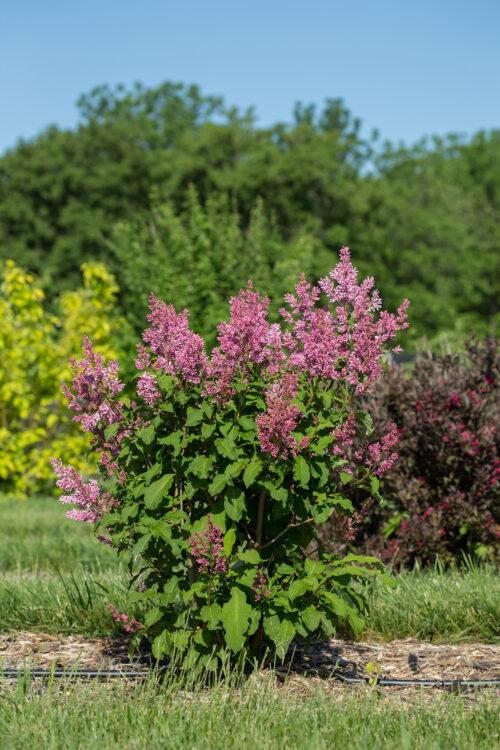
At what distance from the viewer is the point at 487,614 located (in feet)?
16.2

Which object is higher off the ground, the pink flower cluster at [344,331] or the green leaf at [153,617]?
the pink flower cluster at [344,331]

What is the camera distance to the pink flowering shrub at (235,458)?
387 cm

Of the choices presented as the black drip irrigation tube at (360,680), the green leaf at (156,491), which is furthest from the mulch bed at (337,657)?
the green leaf at (156,491)

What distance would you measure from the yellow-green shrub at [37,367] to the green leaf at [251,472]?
832 centimetres

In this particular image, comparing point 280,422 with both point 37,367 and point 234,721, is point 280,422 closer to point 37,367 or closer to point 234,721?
point 234,721

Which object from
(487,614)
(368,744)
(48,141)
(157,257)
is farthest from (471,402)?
(48,141)

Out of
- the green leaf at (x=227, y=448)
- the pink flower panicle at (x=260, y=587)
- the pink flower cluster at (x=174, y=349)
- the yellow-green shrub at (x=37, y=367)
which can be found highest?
the yellow-green shrub at (x=37, y=367)

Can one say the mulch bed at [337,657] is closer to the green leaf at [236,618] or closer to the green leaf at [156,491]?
the green leaf at [236,618]

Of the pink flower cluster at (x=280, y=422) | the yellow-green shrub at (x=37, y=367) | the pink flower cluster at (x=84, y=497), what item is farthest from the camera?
the yellow-green shrub at (x=37, y=367)

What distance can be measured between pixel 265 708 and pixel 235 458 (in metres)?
0.98

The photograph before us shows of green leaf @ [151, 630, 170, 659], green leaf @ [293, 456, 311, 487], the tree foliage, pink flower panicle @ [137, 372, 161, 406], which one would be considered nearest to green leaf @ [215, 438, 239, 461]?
green leaf @ [293, 456, 311, 487]

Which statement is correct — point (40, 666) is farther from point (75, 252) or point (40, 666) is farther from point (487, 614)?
point (75, 252)

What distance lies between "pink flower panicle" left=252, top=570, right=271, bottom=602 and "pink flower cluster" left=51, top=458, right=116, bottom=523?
73cm

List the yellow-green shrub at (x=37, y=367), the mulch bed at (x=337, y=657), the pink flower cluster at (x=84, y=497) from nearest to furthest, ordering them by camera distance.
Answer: the pink flower cluster at (x=84, y=497) → the mulch bed at (x=337, y=657) → the yellow-green shrub at (x=37, y=367)
